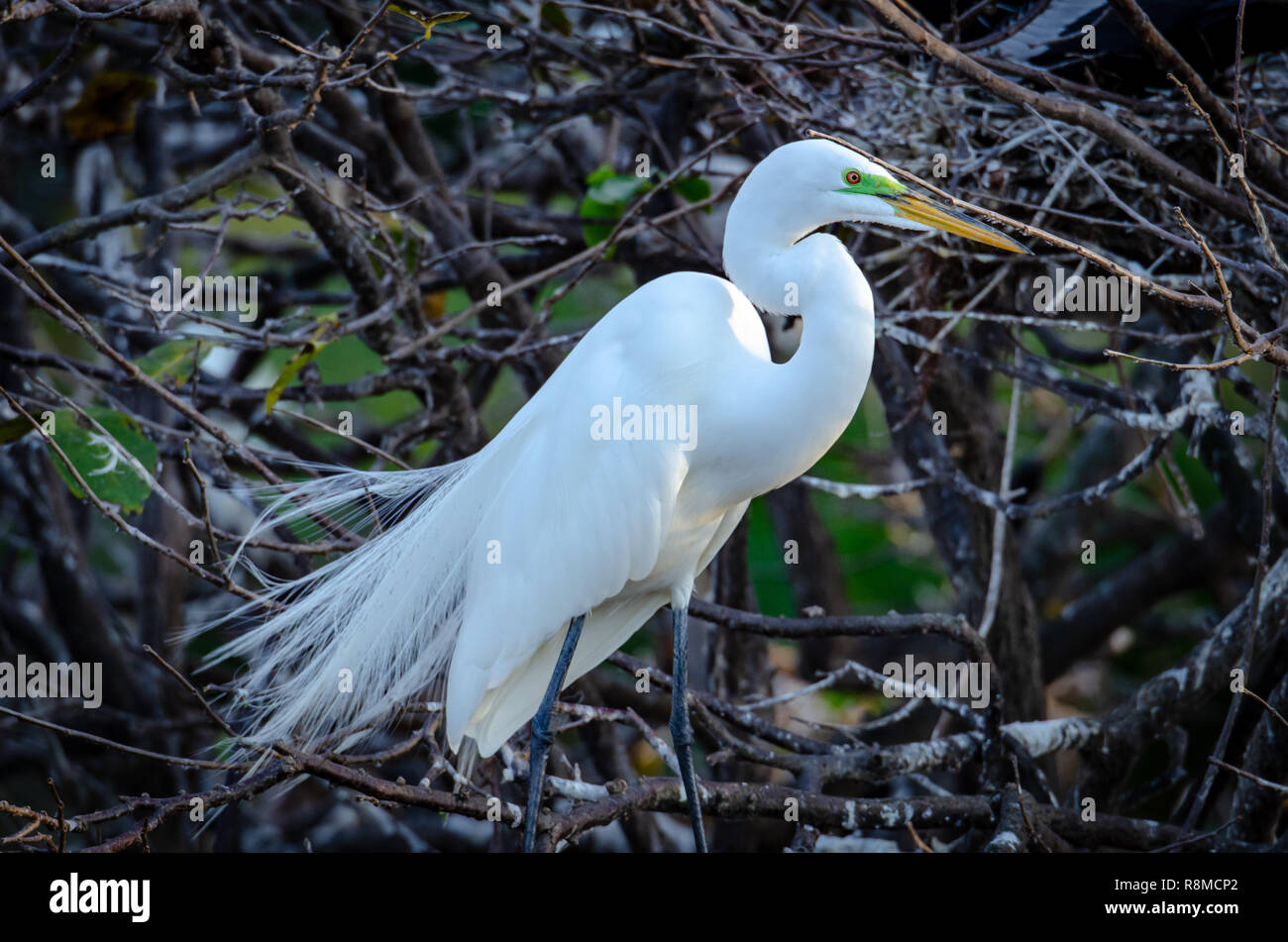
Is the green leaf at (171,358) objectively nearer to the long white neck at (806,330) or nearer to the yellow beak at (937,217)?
the long white neck at (806,330)

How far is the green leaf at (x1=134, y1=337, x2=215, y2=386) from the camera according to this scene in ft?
8.57

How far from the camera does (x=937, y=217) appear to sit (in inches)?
77.2

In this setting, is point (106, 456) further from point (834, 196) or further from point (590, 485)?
point (834, 196)

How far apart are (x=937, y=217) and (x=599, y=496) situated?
748 millimetres

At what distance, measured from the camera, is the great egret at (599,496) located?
2.00 meters

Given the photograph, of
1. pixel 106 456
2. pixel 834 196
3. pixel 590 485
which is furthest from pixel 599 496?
pixel 106 456

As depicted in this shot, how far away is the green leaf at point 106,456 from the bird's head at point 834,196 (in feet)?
4.19

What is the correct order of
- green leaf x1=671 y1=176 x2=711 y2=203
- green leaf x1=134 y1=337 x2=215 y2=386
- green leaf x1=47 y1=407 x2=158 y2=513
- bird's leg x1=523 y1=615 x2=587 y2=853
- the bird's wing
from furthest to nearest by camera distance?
green leaf x1=671 y1=176 x2=711 y2=203
green leaf x1=134 y1=337 x2=215 y2=386
green leaf x1=47 y1=407 x2=158 y2=513
the bird's wing
bird's leg x1=523 y1=615 x2=587 y2=853

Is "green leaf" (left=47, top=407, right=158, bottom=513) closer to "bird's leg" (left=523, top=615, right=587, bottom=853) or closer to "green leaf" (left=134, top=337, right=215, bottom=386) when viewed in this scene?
"green leaf" (left=134, top=337, right=215, bottom=386)

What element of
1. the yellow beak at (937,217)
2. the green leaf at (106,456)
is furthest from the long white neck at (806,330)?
the green leaf at (106,456)

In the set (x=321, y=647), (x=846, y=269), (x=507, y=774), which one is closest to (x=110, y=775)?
(x=321, y=647)

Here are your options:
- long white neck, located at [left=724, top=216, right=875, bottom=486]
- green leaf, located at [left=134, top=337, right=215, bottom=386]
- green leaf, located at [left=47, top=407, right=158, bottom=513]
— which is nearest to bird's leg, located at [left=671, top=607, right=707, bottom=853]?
long white neck, located at [left=724, top=216, right=875, bottom=486]

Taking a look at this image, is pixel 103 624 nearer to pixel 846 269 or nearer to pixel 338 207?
pixel 338 207

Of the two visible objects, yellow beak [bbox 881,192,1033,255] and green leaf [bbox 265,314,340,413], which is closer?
yellow beak [bbox 881,192,1033,255]
